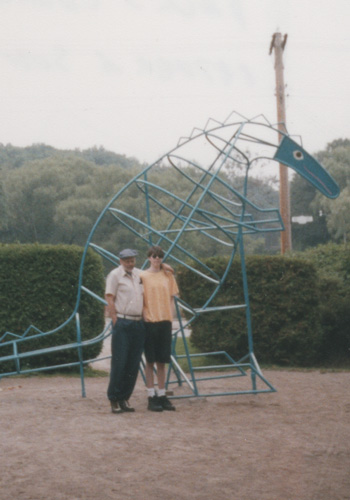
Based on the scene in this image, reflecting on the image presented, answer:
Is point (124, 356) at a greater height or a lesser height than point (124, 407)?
greater

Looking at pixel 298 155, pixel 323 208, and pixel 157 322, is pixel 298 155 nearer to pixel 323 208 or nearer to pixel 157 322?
pixel 157 322

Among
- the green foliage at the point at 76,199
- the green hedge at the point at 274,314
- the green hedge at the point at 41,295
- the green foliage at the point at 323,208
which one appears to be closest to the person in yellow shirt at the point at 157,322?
the green hedge at the point at 41,295

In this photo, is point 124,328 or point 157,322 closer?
point 124,328

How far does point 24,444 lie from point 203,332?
23.4 ft

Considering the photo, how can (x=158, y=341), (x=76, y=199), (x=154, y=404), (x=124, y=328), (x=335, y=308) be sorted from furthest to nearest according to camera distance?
(x=76, y=199) < (x=335, y=308) < (x=158, y=341) < (x=154, y=404) < (x=124, y=328)

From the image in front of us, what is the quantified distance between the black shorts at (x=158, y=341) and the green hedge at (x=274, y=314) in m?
4.80

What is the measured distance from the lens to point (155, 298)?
7691 millimetres

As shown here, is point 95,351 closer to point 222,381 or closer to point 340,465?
point 222,381

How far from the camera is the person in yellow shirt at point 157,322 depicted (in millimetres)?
7691

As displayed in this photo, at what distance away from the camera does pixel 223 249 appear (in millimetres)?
46969

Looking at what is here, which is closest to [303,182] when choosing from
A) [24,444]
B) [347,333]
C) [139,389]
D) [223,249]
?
[223,249]

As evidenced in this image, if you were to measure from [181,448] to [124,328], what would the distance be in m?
2.00

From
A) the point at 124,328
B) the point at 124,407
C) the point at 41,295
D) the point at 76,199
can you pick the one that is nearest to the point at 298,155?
the point at 124,328

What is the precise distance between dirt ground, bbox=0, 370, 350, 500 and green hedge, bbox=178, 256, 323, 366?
11.3 ft
